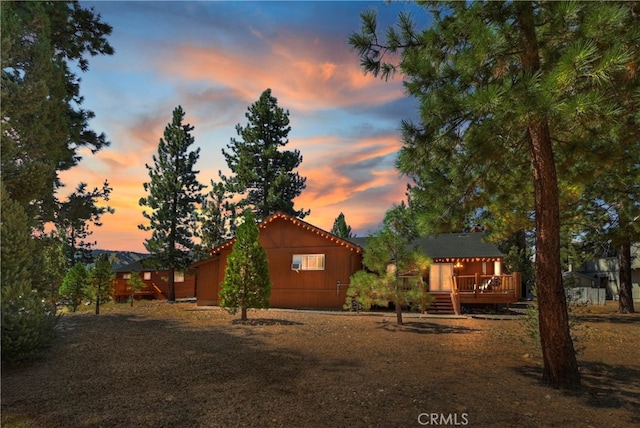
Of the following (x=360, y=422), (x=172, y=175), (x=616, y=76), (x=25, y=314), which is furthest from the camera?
(x=172, y=175)

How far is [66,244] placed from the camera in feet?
146

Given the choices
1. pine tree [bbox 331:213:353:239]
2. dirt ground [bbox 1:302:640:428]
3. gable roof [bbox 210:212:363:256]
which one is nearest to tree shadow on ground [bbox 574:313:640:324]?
dirt ground [bbox 1:302:640:428]

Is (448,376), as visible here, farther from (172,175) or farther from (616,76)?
(172,175)

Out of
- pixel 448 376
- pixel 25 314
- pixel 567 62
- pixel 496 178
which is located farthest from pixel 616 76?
pixel 25 314

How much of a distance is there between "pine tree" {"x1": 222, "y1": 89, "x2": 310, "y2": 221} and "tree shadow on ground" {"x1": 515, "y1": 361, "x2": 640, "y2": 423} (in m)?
29.1

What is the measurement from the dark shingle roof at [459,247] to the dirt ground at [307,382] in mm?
10198

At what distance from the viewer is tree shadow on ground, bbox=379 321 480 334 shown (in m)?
13.9

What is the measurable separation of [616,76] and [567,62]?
2.19m

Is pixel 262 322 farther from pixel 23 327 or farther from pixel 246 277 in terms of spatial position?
pixel 23 327

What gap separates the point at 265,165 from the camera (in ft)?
124

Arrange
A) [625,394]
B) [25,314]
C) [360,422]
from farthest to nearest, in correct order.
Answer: [25,314]
[625,394]
[360,422]

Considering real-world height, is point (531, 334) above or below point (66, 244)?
below

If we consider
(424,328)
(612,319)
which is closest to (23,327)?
(424,328)

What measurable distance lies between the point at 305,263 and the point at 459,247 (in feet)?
31.5
